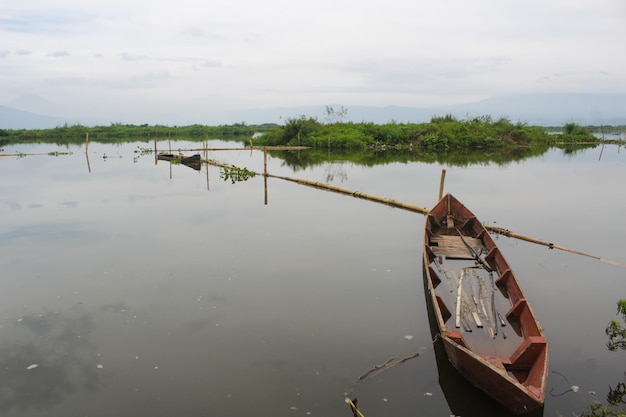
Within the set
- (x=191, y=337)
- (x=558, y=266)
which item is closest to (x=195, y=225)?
(x=191, y=337)

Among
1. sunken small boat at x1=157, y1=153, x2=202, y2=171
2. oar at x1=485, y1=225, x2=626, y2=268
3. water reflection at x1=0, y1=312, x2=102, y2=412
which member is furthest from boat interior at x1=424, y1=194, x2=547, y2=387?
sunken small boat at x1=157, y1=153, x2=202, y2=171

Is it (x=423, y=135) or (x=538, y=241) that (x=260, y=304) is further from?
(x=423, y=135)

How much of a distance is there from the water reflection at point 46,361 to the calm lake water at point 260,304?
2 centimetres

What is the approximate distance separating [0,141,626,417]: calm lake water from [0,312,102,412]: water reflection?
0.8 inches

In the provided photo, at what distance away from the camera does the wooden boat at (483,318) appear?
425 centimetres

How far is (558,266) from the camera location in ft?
27.7

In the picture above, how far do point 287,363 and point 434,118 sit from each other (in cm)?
3707

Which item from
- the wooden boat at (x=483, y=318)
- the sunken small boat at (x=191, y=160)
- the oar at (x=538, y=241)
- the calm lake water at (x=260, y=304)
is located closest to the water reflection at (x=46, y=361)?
the calm lake water at (x=260, y=304)

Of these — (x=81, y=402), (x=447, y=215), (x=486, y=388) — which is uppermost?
(x=447, y=215)

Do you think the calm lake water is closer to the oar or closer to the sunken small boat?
the oar

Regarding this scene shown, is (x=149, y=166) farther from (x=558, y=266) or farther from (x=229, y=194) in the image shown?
(x=558, y=266)

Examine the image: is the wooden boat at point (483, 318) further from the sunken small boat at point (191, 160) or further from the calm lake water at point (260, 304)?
the sunken small boat at point (191, 160)

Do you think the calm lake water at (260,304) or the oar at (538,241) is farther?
the oar at (538,241)

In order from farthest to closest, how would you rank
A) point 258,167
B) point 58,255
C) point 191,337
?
1. point 258,167
2. point 58,255
3. point 191,337
